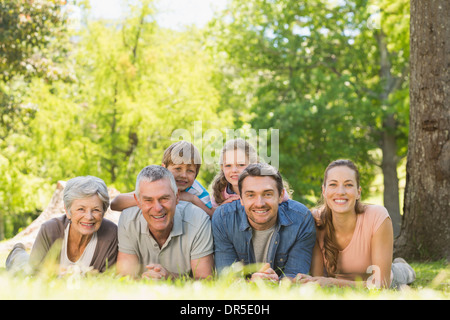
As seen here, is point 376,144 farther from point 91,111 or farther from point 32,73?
point 32,73

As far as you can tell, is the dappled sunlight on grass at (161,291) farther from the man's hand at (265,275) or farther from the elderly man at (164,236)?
the elderly man at (164,236)

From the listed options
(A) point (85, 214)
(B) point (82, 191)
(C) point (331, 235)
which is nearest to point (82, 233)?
(A) point (85, 214)

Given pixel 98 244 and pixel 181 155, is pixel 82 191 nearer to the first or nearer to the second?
pixel 98 244

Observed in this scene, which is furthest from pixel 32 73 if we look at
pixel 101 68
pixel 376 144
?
pixel 376 144

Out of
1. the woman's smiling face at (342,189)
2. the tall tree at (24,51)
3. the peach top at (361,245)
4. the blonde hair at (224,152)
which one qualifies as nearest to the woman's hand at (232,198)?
the blonde hair at (224,152)

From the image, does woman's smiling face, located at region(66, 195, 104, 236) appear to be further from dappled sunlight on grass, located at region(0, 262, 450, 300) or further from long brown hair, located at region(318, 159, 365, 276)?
long brown hair, located at region(318, 159, 365, 276)

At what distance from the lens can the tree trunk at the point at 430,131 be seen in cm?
713

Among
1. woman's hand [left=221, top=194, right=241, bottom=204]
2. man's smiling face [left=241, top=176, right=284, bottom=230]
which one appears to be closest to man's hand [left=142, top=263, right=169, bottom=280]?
man's smiling face [left=241, top=176, right=284, bottom=230]

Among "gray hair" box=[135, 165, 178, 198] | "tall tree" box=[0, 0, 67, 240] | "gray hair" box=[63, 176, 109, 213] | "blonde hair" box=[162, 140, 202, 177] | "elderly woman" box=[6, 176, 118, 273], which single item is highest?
"tall tree" box=[0, 0, 67, 240]

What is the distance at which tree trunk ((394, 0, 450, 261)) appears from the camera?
7129mm

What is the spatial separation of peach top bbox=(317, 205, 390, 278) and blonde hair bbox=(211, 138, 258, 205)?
54.5 inches

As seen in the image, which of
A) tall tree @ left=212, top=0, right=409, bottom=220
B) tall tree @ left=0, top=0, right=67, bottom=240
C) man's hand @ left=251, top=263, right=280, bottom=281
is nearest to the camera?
man's hand @ left=251, top=263, right=280, bottom=281

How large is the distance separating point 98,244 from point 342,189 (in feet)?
7.43

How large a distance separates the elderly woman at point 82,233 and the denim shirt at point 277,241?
0.99 meters
